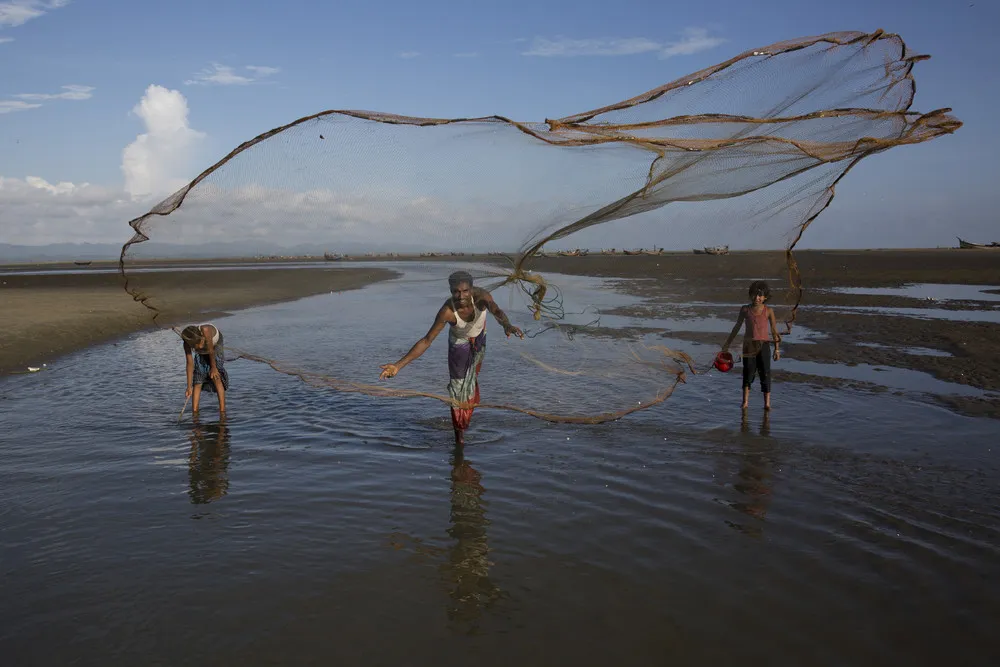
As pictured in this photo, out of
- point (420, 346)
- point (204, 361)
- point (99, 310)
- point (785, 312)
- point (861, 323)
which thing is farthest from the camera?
point (99, 310)

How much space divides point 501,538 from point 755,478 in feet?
8.32

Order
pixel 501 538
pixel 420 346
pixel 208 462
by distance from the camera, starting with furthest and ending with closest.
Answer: pixel 208 462 < pixel 420 346 < pixel 501 538

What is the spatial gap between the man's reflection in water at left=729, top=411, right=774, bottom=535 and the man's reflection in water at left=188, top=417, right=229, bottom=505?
416 centimetres

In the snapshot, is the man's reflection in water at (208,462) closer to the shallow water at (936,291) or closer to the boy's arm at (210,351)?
the boy's arm at (210,351)

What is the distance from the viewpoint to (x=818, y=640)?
3627 millimetres

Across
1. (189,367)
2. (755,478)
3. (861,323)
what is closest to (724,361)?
(755,478)

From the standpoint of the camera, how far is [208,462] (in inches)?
261

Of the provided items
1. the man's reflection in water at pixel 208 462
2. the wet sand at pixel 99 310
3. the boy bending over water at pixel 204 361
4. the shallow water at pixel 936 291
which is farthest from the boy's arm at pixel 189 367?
the shallow water at pixel 936 291

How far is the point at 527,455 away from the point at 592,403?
2416mm

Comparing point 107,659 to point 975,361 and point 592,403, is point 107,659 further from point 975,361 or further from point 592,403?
point 975,361

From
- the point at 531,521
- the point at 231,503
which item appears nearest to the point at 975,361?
the point at 531,521

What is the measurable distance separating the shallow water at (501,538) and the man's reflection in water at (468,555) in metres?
0.02

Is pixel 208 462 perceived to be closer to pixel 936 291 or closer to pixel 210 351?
pixel 210 351

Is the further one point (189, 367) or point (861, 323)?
point (861, 323)
